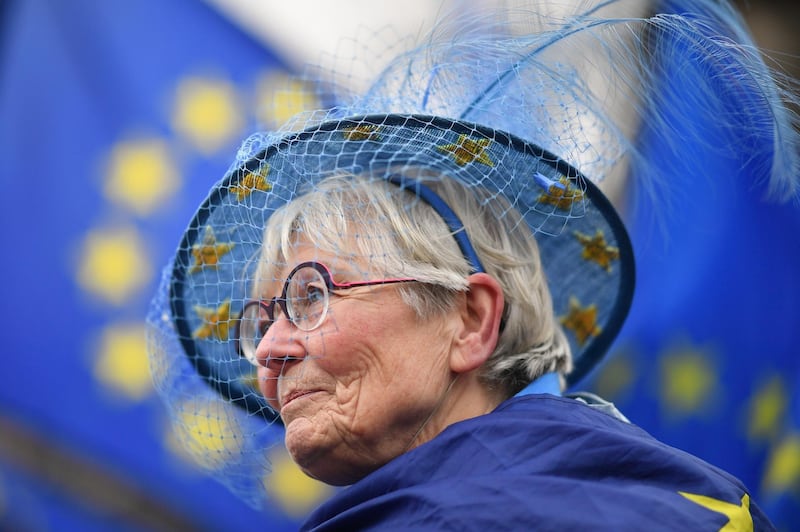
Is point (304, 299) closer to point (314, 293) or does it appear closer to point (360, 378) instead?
point (314, 293)

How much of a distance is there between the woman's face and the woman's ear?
0.04m

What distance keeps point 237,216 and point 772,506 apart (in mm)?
2080

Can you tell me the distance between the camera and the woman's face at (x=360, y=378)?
1957 millimetres

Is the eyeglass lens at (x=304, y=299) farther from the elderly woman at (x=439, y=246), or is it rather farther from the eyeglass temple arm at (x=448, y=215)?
the eyeglass temple arm at (x=448, y=215)

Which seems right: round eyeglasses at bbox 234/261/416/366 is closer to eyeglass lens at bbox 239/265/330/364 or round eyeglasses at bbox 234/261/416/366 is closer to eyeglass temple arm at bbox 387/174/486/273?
eyeglass lens at bbox 239/265/330/364

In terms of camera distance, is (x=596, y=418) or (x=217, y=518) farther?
(x=217, y=518)

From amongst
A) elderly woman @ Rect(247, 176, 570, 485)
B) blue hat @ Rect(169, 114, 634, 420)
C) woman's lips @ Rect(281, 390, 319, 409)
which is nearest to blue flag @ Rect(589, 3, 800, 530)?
blue hat @ Rect(169, 114, 634, 420)

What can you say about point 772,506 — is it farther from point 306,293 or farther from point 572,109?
point 306,293

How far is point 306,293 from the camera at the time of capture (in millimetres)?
2047

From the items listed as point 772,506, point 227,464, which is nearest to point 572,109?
point 227,464

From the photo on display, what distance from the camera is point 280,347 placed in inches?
79.6

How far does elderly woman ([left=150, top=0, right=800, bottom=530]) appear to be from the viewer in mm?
1879

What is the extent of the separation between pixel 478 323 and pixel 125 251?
2.10 m

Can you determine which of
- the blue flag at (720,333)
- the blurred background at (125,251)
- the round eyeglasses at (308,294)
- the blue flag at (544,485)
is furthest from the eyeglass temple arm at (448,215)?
the blurred background at (125,251)
